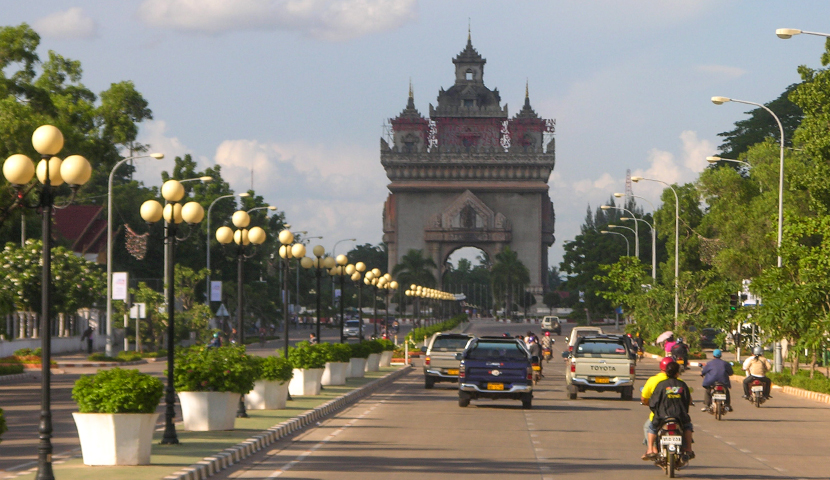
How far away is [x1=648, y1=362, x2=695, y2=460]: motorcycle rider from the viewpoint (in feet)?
48.8

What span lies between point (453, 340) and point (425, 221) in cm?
10213

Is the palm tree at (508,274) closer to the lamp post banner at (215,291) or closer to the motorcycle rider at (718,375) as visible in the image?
the lamp post banner at (215,291)

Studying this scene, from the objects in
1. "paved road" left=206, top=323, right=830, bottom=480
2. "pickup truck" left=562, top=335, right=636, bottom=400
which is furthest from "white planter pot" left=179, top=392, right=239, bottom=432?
"pickup truck" left=562, top=335, right=636, bottom=400

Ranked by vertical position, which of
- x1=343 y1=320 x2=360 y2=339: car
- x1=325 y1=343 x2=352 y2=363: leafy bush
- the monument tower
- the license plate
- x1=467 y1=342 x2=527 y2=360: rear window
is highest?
the monument tower

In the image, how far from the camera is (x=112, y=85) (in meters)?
51.4

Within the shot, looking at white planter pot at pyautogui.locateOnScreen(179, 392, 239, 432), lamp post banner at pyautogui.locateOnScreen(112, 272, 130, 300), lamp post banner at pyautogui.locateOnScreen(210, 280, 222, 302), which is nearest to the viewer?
white planter pot at pyautogui.locateOnScreen(179, 392, 239, 432)

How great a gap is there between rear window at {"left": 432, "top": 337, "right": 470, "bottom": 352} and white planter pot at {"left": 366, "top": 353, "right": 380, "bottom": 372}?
7.86 m

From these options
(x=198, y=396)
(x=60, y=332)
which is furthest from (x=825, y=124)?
(x=60, y=332)

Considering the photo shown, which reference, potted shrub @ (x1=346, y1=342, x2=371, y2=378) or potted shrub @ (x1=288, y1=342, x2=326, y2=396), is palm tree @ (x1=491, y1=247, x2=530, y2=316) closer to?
potted shrub @ (x1=346, y1=342, x2=371, y2=378)

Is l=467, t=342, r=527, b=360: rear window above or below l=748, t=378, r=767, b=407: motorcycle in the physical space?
above

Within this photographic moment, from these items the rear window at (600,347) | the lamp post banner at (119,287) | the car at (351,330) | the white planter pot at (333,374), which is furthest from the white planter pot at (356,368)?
the car at (351,330)

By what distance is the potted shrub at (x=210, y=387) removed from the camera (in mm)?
18781

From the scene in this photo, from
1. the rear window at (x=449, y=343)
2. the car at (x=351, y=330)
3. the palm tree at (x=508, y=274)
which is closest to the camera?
the rear window at (x=449, y=343)

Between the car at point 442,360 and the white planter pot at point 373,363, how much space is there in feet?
25.9
